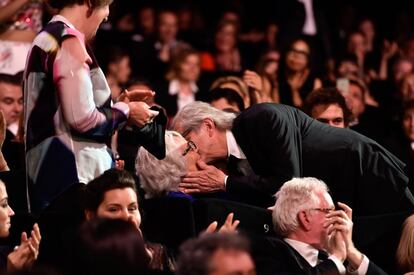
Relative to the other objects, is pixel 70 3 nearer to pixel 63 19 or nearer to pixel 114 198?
pixel 63 19

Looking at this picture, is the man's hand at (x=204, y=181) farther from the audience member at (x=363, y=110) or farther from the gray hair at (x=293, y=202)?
the audience member at (x=363, y=110)

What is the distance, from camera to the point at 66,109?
13.8ft

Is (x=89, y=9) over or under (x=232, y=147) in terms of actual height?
over

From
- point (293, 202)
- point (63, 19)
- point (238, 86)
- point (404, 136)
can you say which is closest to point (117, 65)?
point (238, 86)

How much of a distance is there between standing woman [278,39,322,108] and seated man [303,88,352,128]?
4.55ft

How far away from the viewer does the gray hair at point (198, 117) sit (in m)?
5.29

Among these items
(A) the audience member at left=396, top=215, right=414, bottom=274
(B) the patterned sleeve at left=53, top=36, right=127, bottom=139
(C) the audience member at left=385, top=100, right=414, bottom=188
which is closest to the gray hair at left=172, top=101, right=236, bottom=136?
(A) the audience member at left=396, top=215, right=414, bottom=274

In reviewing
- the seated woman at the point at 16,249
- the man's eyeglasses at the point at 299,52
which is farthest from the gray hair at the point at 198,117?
the man's eyeglasses at the point at 299,52

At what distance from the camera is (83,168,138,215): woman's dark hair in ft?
14.0

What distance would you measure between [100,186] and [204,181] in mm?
1045

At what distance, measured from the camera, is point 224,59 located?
959 centimetres

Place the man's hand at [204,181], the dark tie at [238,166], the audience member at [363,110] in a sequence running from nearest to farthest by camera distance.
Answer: the man's hand at [204,181] → the dark tie at [238,166] → the audience member at [363,110]

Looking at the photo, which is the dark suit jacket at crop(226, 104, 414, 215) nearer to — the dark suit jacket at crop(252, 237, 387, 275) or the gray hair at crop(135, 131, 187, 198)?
the gray hair at crop(135, 131, 187, 198)

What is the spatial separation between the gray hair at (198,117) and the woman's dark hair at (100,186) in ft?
3.46
